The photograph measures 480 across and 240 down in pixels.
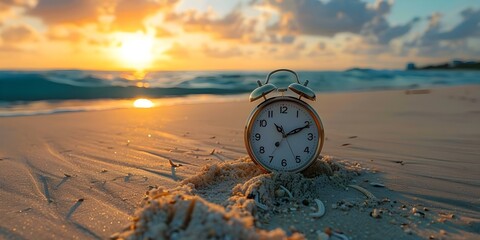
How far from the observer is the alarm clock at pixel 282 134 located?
273cm

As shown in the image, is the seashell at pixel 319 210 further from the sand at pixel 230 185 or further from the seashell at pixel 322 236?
the seashell at pixel 322 236

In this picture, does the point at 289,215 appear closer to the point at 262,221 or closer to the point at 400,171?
the point at 262,221

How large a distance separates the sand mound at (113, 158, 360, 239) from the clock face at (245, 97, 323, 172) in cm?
13

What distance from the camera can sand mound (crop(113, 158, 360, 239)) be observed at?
1.60 meters

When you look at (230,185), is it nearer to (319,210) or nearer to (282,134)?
(282,134)

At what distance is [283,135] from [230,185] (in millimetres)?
495

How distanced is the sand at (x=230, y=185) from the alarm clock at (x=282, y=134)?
5.9 inches

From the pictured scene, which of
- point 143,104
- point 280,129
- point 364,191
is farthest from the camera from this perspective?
point 143,104

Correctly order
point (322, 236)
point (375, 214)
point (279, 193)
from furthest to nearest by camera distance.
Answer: point (279, 193)
point (375, 214)
point (322, 236)

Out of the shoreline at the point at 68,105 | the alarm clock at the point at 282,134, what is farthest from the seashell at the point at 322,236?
the shoreline at the point at 68,105

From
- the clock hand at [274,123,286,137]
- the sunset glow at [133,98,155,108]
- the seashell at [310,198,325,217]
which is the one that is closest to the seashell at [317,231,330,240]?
the seashell at [310,198,325,217]

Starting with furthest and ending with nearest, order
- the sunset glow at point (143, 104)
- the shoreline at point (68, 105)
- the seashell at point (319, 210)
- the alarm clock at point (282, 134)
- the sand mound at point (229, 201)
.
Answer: the sunset glow at point (143, 104), the shoreline at point (68, 105), the alarm clock at point (282, 134), the seashell at point (319, 210), the sand mound at point (229, 201)

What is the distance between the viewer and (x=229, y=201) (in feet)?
7.52

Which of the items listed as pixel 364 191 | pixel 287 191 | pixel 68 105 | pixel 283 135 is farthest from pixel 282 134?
pixel 68 105
